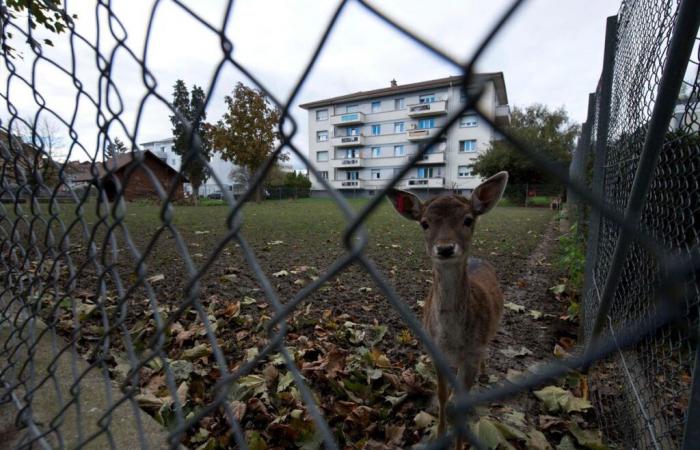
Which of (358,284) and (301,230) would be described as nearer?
(358,284)

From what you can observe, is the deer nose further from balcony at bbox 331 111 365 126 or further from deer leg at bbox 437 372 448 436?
balcony at bbox 331 111 365 126

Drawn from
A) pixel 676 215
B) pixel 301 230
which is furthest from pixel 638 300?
→ pixel 301 230

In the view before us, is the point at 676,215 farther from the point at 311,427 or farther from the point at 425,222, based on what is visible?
the point at 311,427

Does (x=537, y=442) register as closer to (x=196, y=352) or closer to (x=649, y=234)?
(x=649, y=234)

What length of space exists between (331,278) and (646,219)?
91.0 inches

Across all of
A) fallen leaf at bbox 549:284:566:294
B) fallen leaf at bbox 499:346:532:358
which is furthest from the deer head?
fallen leaf at bbox 549:284:566:294

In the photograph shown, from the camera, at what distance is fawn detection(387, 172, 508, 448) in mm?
2260

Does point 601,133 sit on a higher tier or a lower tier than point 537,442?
higher

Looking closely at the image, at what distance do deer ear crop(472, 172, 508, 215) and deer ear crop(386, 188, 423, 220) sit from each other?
0.35 m

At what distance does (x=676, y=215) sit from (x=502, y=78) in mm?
1662

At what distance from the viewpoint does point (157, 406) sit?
6.42ft

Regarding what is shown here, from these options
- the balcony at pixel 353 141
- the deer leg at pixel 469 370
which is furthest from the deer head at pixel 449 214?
the deer leg at pixel 469 370

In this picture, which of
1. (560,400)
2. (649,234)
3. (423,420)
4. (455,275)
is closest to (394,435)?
(423,420)

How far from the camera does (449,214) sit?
7.88 ft
